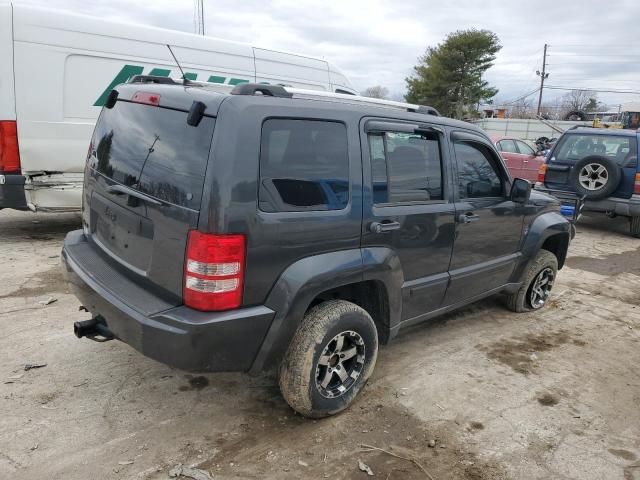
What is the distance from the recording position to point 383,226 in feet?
9.84

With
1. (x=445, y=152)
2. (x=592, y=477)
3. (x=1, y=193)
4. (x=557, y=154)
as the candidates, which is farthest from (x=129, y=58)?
(x=557, y=154)

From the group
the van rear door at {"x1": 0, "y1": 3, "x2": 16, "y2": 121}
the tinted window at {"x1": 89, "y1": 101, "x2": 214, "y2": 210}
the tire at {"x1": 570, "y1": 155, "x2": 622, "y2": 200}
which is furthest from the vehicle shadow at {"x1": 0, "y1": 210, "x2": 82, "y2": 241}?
Result: the tire at {"x1": 570, "y1": 155, "x2": 622, "y2": 200}

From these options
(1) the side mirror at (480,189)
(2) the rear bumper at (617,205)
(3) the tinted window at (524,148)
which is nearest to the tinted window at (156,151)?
(1) the side mirror at (480,189)

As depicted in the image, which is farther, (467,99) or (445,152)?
(467,99)

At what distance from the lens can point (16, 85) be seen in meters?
5.78

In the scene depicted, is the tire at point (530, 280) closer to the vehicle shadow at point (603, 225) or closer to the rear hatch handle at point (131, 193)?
the rear hatch handle at point (131, 193)

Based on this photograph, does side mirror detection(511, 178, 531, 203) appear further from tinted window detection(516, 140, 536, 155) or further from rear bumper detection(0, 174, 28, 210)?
tinted window detection(516, 140, 536, 155)

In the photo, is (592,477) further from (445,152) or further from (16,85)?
(16,85)

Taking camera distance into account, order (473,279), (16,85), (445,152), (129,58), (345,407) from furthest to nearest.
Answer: (129,58), (16,85), (473,279), (445,152), (345,407)

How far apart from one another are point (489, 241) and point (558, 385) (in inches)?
45.7

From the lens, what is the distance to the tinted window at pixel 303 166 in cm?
252

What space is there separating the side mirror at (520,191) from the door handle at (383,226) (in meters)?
1.55

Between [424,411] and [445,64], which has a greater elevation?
[445,64]

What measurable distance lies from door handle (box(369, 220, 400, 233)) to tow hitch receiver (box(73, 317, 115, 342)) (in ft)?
5.18
